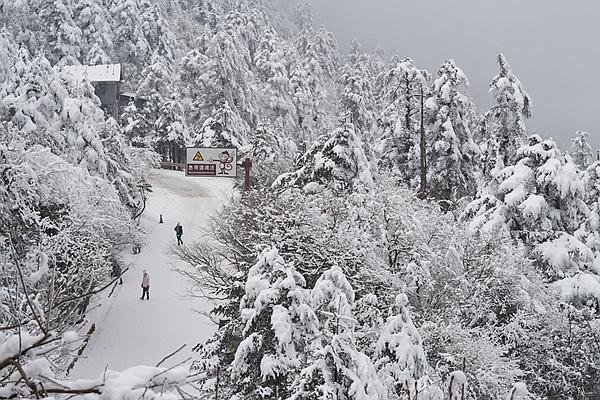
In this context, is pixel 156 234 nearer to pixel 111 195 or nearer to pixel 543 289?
pixel 111 195

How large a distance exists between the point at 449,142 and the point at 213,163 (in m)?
10.6

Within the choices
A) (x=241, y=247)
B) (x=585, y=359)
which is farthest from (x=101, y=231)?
(x=585, y=359)

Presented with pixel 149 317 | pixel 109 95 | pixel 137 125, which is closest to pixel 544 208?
pixel 149 317

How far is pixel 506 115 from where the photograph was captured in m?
26.8

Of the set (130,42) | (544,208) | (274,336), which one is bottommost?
(274,336)

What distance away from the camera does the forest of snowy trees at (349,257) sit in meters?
9.38

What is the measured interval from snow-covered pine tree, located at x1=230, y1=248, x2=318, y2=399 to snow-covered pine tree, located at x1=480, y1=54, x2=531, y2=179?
17.9 meters

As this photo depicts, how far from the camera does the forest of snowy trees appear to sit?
9375 mm

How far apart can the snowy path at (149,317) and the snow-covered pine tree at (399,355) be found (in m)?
5.67

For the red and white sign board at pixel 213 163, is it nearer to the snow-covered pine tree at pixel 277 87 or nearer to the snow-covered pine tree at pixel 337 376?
the snow-covered pine tree at pixel 337 376

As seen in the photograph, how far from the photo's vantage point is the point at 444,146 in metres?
30.1

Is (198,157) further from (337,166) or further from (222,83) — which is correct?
(222,83)

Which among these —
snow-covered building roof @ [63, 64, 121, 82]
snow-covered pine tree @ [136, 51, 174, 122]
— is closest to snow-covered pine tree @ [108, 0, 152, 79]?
snow-covered building roof @ [63, 64, 121, 82]

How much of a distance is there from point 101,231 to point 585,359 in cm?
1489
